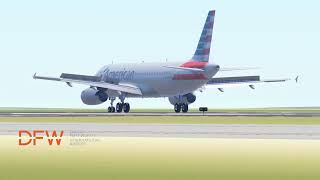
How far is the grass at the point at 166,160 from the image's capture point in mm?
24531

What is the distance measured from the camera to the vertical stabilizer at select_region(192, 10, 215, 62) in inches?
3927

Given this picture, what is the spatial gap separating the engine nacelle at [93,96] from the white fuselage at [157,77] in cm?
331

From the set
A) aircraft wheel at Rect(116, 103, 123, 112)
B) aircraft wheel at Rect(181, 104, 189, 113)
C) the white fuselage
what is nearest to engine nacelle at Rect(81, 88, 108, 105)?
aircraft wheel at Rect(116, 103, 123, 112)

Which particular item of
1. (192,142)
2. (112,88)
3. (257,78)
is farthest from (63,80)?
(192,142)

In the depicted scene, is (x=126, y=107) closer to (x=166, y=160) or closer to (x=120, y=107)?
(x=120, y=107)

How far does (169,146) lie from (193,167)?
8356mm

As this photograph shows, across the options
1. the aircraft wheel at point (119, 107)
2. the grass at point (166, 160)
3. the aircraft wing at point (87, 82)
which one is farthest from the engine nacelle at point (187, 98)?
the grass at point (166, 160)

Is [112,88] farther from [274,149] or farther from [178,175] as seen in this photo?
[178,175]

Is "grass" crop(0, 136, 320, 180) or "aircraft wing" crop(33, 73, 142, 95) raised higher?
"aircraft wing" crop(33, 73, 142, 95)

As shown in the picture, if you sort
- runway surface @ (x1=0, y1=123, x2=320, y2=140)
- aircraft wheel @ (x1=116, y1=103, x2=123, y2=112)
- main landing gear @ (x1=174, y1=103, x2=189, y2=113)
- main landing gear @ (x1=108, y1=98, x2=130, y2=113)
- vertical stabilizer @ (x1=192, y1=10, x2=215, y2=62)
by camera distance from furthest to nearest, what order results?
main landing gear @ (x1=174, y1=103, x2=189, y2=113) < main landing gear @ (x1=108, y1=98, x2=130, y2=113) < aircraft wheel @ (x1=116, y1=103, x2=123, y2=112) < vertical stabilizer @ (x1=192, y1=10, x2=215, y2=62) < runway surface @ (x1=0, y1=123, x2=320, y2=140)

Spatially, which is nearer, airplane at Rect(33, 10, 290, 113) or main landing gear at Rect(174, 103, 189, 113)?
airplane at Rect(33, 10, 290, 113)

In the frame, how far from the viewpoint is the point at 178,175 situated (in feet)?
79.9

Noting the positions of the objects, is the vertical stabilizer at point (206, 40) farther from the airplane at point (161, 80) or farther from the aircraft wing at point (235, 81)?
the aircraft wing at point (235, 81)

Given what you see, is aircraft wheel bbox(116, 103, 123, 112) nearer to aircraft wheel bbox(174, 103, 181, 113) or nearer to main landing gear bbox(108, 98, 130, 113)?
main landing gear bbox(108, 98, 130, 113)
